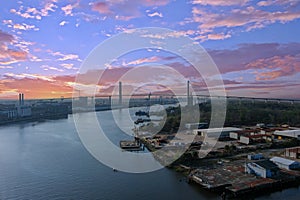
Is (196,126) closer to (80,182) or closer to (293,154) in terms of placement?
(293,154)

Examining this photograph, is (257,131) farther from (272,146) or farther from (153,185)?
(153,185)

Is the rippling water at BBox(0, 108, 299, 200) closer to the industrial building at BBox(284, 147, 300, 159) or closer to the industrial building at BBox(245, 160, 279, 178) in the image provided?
the industrial building at BBox(245, 160, 279, 178)

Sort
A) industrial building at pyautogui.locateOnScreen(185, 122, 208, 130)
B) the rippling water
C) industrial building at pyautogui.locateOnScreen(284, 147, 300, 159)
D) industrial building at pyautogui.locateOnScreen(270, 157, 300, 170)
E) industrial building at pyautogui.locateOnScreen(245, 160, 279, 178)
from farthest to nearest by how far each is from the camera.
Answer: industrial building at pyautogui.locateOnScreen(185, 122, 208, 130), industrial building at pyautogui.locateOnScreen(284, 147, 300, 159), industrial building at pyautogui.locateOnScreen(270, 157, 300, 170), industrial building at pyautogui.locateOnScreen(245, 160, 279, 178), the rippling water

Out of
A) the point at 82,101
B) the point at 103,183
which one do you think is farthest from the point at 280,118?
the point at 82,101

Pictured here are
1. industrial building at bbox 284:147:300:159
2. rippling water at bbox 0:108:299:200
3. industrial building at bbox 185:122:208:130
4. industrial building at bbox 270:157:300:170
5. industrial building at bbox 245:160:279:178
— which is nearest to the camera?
rippling water at bbox 0:108:299:200

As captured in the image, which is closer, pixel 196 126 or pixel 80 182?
pixel 80 182

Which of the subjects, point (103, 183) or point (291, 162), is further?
point (291, 162)

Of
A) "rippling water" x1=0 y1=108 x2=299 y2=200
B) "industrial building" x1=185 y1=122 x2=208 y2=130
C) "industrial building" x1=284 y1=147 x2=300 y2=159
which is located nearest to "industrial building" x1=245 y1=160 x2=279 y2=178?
"rippling water" x1=0 y1=108 x2=299 y2=200

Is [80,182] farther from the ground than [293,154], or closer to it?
closer to it

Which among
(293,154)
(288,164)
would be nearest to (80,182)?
(288,164)
